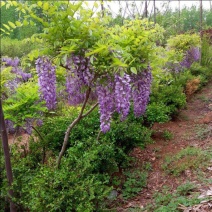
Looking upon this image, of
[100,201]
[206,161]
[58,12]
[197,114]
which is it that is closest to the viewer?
[58,12]

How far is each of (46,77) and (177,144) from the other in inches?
115

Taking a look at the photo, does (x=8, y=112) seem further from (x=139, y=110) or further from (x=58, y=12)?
(x=139, y=110)

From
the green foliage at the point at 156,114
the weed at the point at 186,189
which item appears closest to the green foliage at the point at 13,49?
the green foliage at the point at 156,114

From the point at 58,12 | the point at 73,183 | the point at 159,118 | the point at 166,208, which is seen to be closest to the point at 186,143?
the point at 159,118

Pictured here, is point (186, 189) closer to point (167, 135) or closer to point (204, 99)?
point (167, 135)

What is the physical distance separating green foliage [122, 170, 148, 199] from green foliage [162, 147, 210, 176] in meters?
0.40

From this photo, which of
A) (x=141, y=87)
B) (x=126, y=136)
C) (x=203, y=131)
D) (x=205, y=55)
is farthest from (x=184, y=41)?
(x=126, y=136)

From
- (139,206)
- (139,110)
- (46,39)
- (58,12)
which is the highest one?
(58,12)

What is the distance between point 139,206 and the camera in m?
3.76

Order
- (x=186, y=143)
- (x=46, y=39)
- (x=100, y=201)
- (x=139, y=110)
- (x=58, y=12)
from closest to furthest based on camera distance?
1. (x=58, y=12)
2. (x=46, y=39)
3. (x=100, y=201)
4. (x=139, y=110)
5. (x=186, y=143)

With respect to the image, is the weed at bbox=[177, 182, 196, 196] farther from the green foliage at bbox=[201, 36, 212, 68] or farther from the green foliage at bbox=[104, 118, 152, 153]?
the green foliage at bbox=[201, 36, 212, 68]

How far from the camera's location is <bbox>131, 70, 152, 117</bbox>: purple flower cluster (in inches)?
167

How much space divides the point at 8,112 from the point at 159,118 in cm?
288

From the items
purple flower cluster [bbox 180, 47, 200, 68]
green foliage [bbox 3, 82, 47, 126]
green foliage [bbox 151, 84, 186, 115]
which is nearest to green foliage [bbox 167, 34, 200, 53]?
purple flower cluster [bbox 180, 47, 200, 68]
